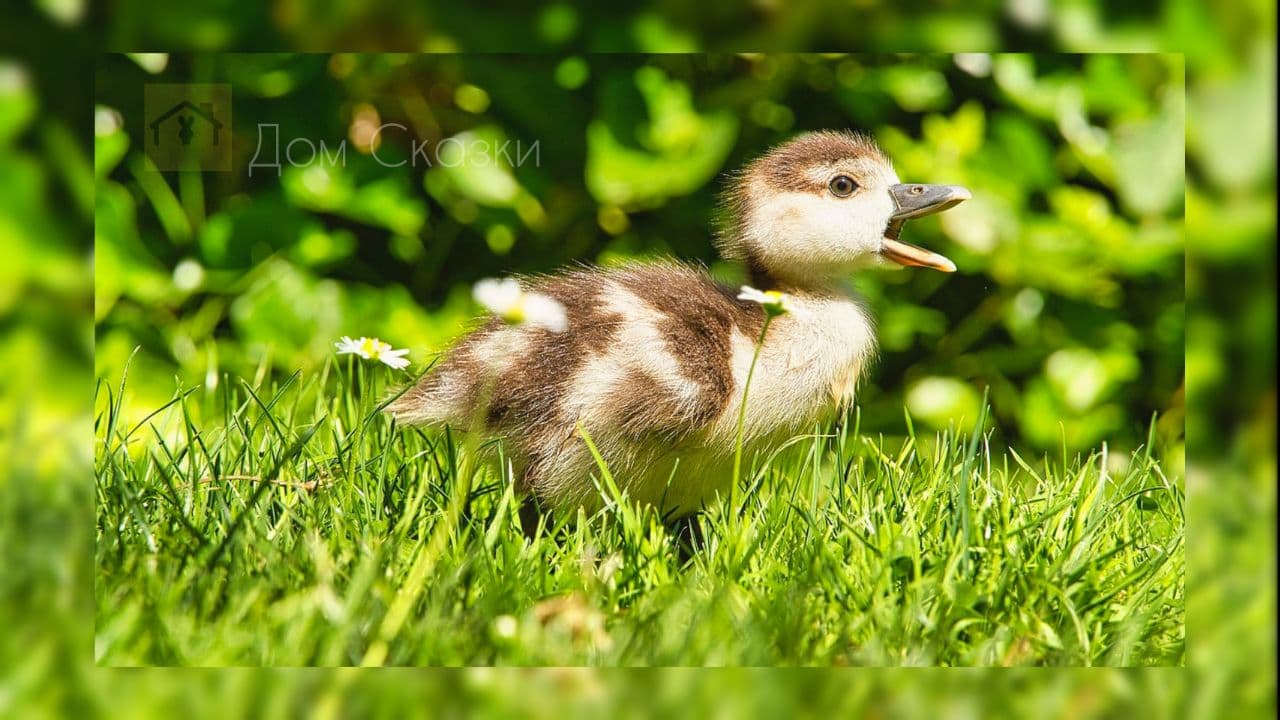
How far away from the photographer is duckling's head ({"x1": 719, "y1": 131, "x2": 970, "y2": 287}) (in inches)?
75.7

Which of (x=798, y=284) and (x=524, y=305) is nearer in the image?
(x=524, y=305)

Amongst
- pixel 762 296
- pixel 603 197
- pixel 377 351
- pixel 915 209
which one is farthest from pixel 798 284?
pixel 377 351

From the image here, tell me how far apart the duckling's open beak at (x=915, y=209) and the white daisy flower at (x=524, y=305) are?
49 centimetres

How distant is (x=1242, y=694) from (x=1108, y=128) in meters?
0.95

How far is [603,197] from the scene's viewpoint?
86.4 inches

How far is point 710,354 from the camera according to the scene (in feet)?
5.98

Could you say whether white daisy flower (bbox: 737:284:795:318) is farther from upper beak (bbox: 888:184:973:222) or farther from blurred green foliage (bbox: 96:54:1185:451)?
upper beak (bbox: 888:184:973:222)

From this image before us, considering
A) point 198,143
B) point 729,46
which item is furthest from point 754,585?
point 198,143

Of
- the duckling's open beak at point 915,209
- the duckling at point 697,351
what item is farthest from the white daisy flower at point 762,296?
the duckling's open beak at point 915,209

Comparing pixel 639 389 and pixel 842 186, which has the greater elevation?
pixel 842 186

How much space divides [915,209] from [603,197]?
1.76 ft

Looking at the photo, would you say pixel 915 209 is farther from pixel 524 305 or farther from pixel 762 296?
pixel 524 305

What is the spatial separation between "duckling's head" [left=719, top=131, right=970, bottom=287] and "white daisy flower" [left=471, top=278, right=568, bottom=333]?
12.2 inches

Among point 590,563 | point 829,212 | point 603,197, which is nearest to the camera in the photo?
point 590,563
